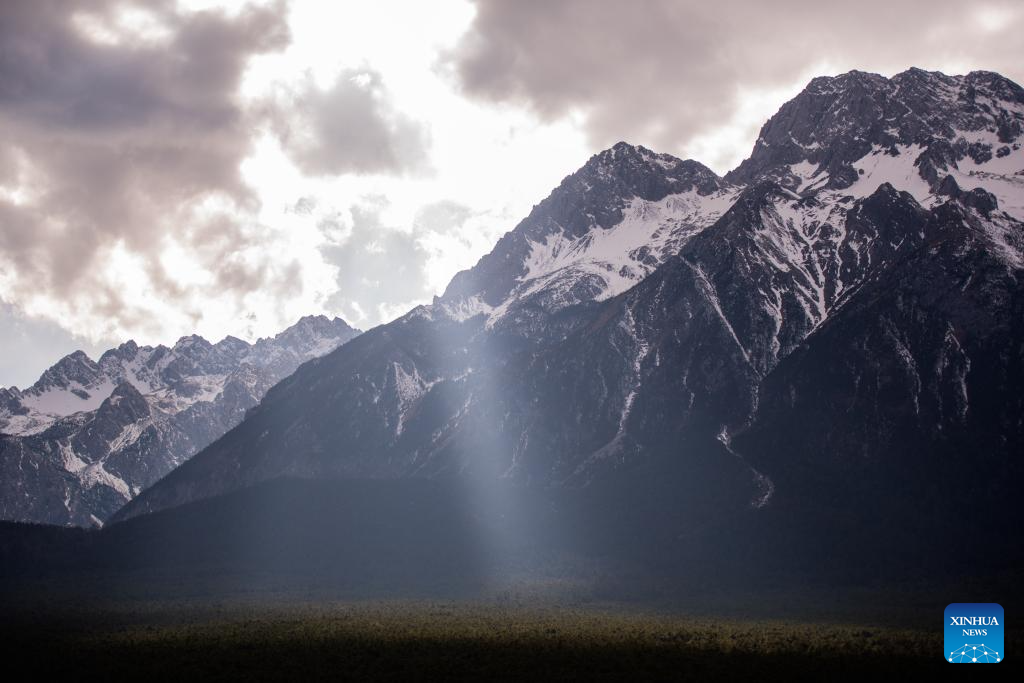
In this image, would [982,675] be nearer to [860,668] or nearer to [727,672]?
[860,668]

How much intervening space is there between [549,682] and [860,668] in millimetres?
56251

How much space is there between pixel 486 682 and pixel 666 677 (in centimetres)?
3232

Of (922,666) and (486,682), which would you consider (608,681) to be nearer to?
(486,682)

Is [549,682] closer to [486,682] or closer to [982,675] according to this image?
[486,682]

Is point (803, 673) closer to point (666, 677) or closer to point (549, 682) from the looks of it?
point (666, 677)

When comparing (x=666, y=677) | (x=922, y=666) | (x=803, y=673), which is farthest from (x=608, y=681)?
(x=922, y=666)

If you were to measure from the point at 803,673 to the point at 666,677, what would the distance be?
24.7 meters

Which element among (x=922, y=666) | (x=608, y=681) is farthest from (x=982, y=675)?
(x=608, y=681)

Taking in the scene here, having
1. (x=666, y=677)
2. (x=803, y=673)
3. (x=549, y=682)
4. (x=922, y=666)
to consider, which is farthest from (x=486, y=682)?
(x=922, y=666)

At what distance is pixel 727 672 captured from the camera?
7864 inches

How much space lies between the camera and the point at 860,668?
200 meters

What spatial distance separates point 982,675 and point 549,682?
75.4 metres

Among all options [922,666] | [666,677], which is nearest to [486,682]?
[666,677]

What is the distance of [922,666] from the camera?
19750 cm
